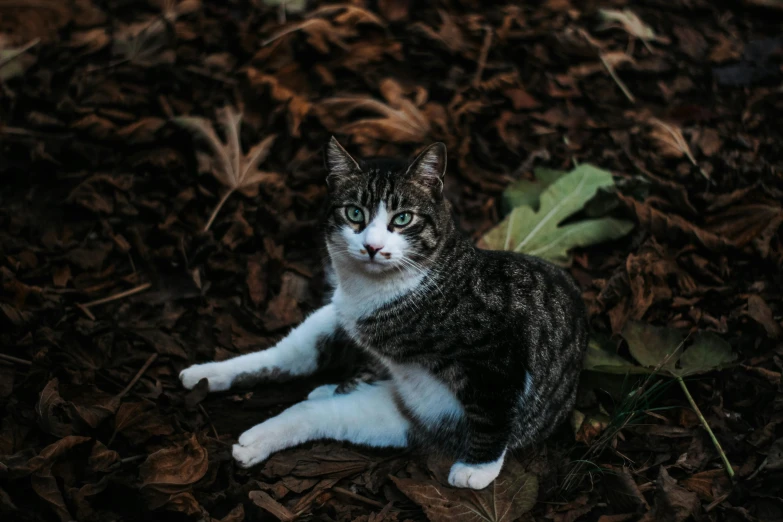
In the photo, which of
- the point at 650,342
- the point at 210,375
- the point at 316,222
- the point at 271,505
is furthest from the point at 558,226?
the point at 271,505

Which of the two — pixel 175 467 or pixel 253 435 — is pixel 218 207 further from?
pixel 175 467

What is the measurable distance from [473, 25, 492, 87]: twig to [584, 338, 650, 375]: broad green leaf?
7.55 feet

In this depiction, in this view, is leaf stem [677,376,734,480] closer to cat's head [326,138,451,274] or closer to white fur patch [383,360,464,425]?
white fur patch [383,360,464,425]

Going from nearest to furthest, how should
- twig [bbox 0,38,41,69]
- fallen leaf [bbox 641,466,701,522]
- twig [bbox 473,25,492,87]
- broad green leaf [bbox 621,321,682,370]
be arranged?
1. fallen leaf [bbox 641,466,701,522]
2. broad green leaf [bbox 621,321,682,370]
3. twig [bbox 0,38,41,69]
4. twig [bbox 473,25,492,87]

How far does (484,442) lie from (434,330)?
0.54 m

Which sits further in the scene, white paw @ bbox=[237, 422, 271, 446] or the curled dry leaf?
the curled dry leaf

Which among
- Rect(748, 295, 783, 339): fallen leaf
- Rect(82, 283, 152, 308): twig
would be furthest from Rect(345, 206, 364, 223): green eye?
Rect(748, 295, 783, 339): fallen leaf

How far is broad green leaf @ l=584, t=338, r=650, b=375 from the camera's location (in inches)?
129

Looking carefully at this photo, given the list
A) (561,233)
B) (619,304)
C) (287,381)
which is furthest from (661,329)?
(287,381)

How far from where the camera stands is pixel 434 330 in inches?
121

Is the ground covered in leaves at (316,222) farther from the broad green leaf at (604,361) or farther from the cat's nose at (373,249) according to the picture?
the cat's nose at (373,249)

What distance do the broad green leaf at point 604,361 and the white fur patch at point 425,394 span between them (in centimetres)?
72

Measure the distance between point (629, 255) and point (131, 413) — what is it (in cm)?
267

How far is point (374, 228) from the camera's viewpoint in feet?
9.91
